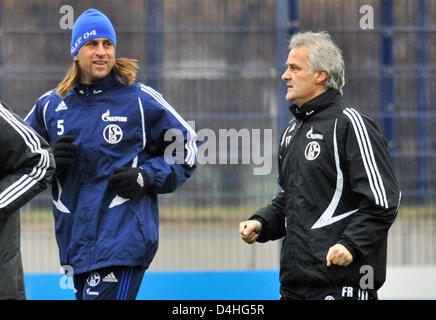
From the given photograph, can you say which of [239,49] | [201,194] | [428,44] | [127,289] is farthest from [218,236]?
[127,289]

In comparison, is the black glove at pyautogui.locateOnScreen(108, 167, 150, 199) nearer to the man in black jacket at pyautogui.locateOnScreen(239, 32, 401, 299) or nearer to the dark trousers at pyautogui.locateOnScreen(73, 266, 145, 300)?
the dark trousers at pyautogui.locateOnScreen(73, 266, 145, 300)

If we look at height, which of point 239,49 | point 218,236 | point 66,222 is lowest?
point 218,236

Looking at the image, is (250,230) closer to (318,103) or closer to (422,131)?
(318,103)

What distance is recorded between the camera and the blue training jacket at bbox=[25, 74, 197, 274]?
5.66 metres

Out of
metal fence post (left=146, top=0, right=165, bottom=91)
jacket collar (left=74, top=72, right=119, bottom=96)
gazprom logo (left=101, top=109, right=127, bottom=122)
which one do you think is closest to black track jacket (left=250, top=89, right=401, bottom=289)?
gazprom logo (left=101, top=109, right=127, bottom=122)

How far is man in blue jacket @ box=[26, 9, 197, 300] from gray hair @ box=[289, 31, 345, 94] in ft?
3.36

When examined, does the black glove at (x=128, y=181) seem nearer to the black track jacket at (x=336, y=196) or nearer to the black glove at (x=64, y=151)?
the black glove at (x=64, y=151)

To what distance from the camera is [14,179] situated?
16.3 feet

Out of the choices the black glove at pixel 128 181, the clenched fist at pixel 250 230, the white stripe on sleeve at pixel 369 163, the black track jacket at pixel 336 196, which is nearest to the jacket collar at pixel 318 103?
the black track jacket at pixel 336 196

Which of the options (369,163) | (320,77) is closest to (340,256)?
(369,163)

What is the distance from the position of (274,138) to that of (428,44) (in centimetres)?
152

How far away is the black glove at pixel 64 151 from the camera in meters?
5.59
